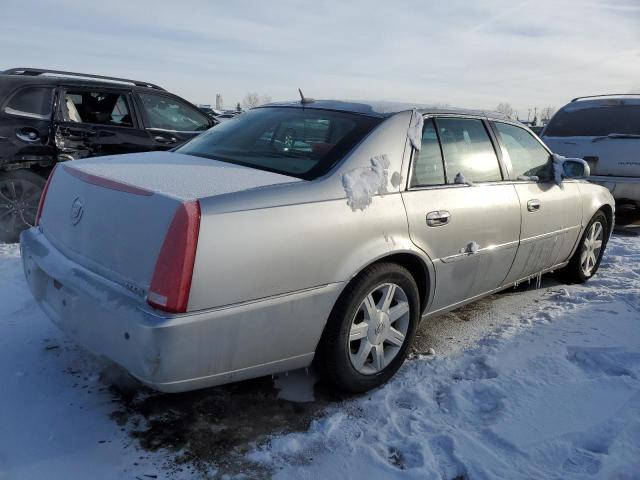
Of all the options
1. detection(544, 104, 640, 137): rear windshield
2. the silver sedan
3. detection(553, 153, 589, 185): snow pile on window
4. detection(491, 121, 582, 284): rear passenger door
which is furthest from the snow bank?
detection(544, 104, 640, 137): rear windshield

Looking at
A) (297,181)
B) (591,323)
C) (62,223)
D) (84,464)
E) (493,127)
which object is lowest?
(84,464)

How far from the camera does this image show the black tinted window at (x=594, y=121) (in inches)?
271

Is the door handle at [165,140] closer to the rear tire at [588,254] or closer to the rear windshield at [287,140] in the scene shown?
the rear windshield at [287,140]

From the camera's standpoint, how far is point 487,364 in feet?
10.1

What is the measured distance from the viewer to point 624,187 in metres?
6.64

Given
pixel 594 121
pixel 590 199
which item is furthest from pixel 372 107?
pixel 594 121

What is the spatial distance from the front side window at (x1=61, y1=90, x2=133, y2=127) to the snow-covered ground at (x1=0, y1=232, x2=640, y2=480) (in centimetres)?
276

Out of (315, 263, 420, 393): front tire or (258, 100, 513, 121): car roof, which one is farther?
(258, 100, 513, 121): car roof

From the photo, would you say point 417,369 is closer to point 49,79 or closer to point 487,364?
point 487,364

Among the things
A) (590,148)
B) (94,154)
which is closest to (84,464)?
(94,154)

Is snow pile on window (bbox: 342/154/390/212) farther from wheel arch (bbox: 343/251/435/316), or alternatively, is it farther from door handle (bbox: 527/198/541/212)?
door handle (bbox: 527/198/541/212)

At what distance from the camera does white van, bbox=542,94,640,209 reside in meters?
6.66

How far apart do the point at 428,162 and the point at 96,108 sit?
4.23m

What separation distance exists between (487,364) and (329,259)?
1.34m
